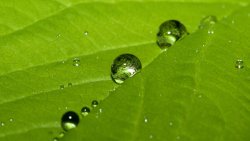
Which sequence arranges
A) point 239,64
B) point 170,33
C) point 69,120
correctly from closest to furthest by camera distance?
point 69,120
point 239,64
point 170,33

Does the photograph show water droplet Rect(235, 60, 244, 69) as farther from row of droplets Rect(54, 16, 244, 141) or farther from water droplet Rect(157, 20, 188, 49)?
water droplet Rect(157, 20, 188, 49)

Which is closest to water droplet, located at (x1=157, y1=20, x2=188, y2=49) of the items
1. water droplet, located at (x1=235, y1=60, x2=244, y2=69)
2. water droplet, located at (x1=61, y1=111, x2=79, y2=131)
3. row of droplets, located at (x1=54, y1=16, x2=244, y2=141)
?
row of droplets, located at (x1=54, y1=16, x2=244, y2=141)

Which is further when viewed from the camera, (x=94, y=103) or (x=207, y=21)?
(x=207, y=21)

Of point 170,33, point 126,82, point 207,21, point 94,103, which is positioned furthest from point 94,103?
point 207,21

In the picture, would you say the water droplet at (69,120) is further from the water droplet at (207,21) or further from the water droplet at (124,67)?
the water droplet at (207,21)

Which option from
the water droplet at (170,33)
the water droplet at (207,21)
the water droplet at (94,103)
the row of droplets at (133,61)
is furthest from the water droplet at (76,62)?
the water droplet at (207,21)

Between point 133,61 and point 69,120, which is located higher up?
point 133,61

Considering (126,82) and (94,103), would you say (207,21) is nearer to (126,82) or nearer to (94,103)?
(126,82)
